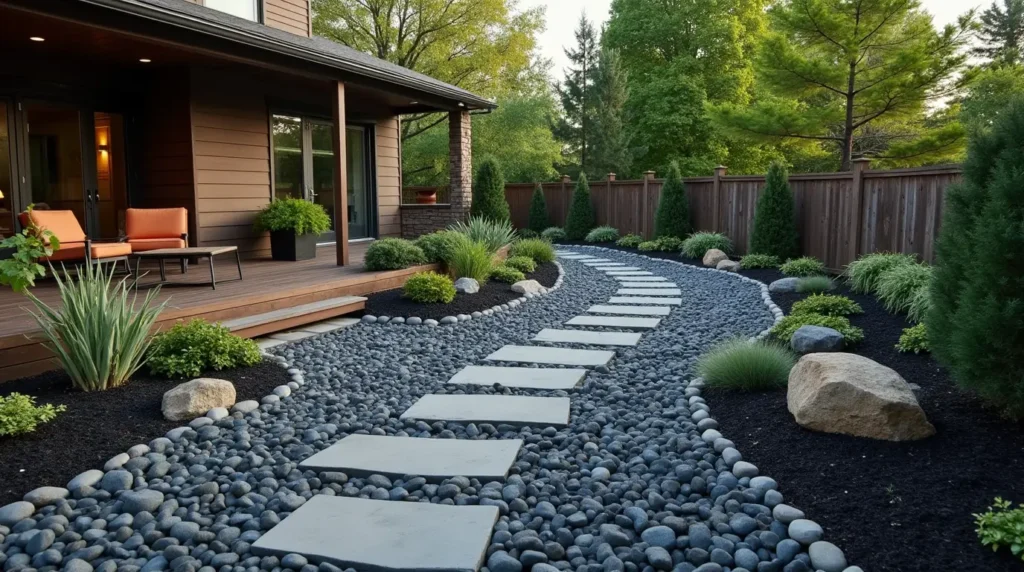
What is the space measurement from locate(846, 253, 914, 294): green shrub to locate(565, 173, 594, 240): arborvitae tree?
30.3 feet

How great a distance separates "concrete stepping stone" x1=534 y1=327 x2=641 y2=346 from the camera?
5664mm

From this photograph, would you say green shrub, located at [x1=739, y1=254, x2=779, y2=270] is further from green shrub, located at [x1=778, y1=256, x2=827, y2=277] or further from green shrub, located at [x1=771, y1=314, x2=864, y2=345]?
green shrub, located at [x1=771, y1=314, x2=864, y2=345]

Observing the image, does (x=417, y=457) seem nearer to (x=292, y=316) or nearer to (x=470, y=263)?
(x=292, y=316)

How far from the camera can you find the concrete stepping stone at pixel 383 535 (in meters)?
A: 2.24

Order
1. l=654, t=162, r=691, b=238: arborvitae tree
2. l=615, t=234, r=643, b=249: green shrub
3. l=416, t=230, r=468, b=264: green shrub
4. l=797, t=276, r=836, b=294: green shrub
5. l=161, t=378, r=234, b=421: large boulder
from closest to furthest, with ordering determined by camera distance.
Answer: l=161, t=378, r=234, b=421: large boulder, l=797, t=276, r=836, b=294: green shrub, l=416, t=230, r=468, b=264: green shrub, l=654, t=162, r=691, b=238: arborvitae tree, l=615, t=234, r=643, b=249: green shrub

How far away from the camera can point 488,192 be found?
12.7 m

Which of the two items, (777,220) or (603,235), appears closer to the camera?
(777,220)

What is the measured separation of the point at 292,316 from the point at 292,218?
3.32 m

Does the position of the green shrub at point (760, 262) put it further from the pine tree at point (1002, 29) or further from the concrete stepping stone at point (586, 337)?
the pine tree at point (1002, 29)

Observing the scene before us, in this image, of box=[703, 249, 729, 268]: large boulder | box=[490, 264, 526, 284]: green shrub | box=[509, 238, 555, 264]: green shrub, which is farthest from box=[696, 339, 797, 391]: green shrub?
box=[703, 249, 729, 268]: large boulder

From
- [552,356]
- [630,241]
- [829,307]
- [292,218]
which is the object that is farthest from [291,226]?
[630,241]

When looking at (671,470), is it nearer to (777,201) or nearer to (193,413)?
(193,413)

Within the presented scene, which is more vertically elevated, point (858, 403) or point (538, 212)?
point (538, 212)

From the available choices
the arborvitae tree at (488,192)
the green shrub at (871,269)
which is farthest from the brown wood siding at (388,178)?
the green shrub at (871,269)
